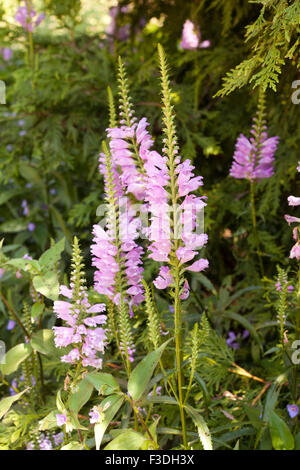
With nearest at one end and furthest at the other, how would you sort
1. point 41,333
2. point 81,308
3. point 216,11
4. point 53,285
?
point 81,308
point 53,285
point 41,333
point 216,11

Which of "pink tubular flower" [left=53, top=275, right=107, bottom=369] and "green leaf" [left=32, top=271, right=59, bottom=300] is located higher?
"green leaf" [left=32, top=271, right=59, bottom=300]

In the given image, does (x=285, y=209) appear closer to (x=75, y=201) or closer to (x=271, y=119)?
(x=271, y=119)

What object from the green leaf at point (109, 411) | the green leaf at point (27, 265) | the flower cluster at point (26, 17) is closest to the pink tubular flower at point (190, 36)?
the flower cluster at point (26, 17)

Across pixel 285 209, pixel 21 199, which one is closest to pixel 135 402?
pixel 285 209

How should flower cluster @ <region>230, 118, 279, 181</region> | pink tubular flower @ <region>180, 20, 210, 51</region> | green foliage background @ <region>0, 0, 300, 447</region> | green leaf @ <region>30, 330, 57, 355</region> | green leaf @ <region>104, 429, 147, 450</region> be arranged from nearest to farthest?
green leaf @ <region>104, 429, 147, 450</region>
green leaf @ <region>30, 330, 57, 355</region>
flower cluster @ <region>230, 118, 279, 181</region>
green foliage background @ <region>0, 0, 300, 447</region>
pink tubular flower @ <region>180, 20, 210, 51</region>

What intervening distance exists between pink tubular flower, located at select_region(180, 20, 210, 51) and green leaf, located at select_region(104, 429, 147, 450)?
2279 millimetres

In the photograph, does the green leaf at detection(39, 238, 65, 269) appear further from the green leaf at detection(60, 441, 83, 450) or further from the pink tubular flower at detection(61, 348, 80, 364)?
the green leaf at detection(60, 441, 83, 450)

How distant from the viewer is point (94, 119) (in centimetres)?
329

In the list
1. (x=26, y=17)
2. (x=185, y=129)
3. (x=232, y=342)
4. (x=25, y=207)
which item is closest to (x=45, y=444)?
(x=232, y=342)

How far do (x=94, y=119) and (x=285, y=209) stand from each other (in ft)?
4.15

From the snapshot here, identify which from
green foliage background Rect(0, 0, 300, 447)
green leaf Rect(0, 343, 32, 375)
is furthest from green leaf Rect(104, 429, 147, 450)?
green foliage background Rect(0, 0, 300, 447)

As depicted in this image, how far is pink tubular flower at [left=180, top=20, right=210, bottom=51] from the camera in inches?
119

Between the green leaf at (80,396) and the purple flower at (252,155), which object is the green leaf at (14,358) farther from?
the purple flower at (252,155)

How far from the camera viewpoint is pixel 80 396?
1.63 m
